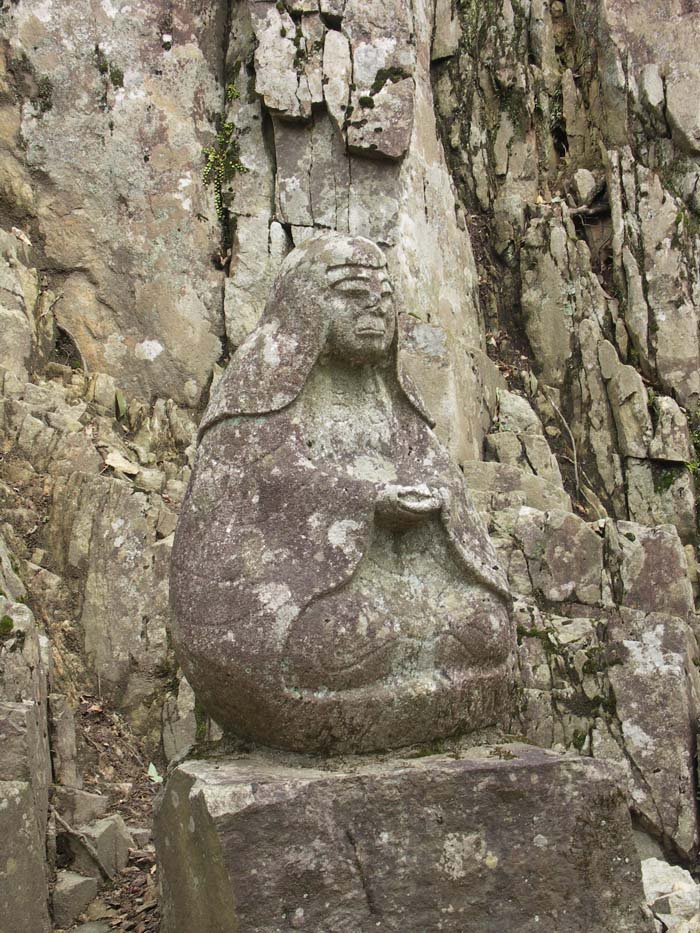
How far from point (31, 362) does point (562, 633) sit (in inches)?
216

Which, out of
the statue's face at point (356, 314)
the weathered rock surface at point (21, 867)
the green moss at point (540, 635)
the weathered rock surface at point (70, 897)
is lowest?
the weathered rock surface at point (70, 897)

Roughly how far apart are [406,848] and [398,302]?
4.14m

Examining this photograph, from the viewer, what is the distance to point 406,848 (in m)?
4.27

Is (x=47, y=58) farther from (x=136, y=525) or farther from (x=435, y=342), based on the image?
(x=136, y=525)

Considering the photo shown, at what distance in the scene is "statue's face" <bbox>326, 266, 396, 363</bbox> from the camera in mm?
5105

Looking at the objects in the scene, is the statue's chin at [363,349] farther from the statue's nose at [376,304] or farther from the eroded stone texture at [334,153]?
the eroded stone texture at [334,153]

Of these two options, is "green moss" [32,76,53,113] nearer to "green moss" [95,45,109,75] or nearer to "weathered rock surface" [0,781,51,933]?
"green moss" [95,45,109,75]

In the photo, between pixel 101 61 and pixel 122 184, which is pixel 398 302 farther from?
pixel 101 61

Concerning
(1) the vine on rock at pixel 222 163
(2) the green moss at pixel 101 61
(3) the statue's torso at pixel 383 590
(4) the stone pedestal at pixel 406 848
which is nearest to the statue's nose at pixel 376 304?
(3) the statue's torso at pixel 383 590

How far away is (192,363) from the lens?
11.0 metres

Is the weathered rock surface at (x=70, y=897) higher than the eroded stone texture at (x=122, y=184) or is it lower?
lower

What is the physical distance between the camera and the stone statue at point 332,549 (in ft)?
14.9

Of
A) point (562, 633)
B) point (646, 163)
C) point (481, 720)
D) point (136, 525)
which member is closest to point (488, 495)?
point (562, 633)

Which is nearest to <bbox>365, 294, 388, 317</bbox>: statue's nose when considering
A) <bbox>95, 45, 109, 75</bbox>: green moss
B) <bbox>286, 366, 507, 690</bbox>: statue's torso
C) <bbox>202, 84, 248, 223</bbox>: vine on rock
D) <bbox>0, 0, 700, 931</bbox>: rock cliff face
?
<bbox>286, 366, 507, 690</bbox>: statue's torso
